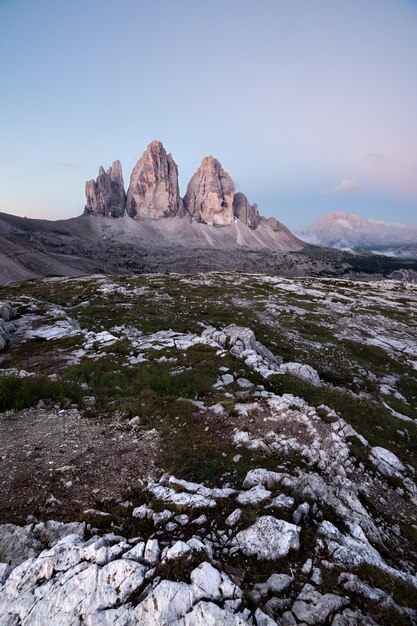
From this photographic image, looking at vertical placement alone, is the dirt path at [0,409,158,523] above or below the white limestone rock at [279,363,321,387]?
above

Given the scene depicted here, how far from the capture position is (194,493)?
32.0ft

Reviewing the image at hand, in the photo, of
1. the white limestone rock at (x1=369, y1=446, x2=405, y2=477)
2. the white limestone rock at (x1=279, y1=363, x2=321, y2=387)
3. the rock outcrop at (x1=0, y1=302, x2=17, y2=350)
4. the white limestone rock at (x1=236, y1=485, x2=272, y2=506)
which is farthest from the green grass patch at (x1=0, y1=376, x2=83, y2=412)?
the white limestone rock at (x1=369, y1=446, x2=405, y2=477)

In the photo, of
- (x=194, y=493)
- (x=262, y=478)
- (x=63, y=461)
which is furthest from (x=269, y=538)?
(x=63, y=461)

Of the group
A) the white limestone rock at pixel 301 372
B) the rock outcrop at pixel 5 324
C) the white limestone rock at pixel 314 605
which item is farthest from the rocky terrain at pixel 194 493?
the rock outcrop at pixel 5 324

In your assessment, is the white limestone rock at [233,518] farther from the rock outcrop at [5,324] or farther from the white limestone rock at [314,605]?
the rock outcrop at [5,324]

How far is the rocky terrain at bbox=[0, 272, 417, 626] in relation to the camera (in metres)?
6.42

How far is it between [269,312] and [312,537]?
1679 inches

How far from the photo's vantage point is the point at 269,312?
49.8 meters

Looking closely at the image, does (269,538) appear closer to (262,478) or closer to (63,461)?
(262,478)

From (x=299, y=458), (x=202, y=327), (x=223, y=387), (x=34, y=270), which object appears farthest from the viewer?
(x=34, y=270)

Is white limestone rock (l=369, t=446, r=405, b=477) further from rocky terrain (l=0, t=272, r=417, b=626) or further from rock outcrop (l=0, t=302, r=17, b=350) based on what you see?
rock outcrop (l=0, t=302, r=17, b=350)

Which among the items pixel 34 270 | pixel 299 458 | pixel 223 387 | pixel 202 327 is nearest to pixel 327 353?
pixel 202 327

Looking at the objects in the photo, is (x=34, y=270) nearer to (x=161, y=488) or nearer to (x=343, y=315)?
(x=343, y=315)

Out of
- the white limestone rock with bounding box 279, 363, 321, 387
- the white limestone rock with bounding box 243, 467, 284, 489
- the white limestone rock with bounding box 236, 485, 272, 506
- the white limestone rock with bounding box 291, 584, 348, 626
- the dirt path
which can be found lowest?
the white limestone rock with bounding box 279, 363, 321, 387
